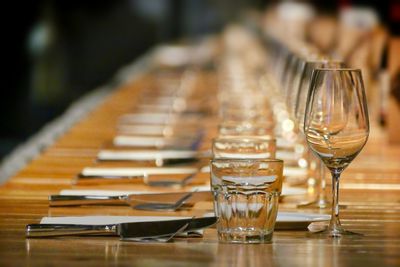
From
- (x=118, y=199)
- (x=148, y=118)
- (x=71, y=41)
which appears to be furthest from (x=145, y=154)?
(x=71, y=41)

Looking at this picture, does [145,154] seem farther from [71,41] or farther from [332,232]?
[71,41]

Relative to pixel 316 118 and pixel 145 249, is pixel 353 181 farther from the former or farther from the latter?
pixel 145 249

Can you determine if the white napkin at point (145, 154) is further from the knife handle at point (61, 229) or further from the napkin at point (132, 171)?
the knife handle at point (61, 229)

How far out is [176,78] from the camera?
8.63 meters

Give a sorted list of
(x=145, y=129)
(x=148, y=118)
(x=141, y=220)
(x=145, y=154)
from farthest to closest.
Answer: (x=148, y=118) < (x=145, y=129) < (x=145, y=154) < (x=141, y=220)

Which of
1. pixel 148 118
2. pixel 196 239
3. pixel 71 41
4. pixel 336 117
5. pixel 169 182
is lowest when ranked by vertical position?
pixel 196 239

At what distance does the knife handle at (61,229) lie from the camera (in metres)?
2.37

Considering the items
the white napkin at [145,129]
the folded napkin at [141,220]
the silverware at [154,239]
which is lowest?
the silverware at [154,239]

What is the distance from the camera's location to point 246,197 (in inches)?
93.5

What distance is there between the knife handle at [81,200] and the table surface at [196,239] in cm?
1

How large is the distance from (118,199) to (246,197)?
0.50 metres

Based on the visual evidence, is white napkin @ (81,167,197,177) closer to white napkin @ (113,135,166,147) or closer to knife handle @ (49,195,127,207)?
knife handle @ (49,195,127,207)

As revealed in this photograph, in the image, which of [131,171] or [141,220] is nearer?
[141,220]

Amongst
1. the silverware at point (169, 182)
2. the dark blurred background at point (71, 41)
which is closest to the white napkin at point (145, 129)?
the silverware at point (169, 182)
